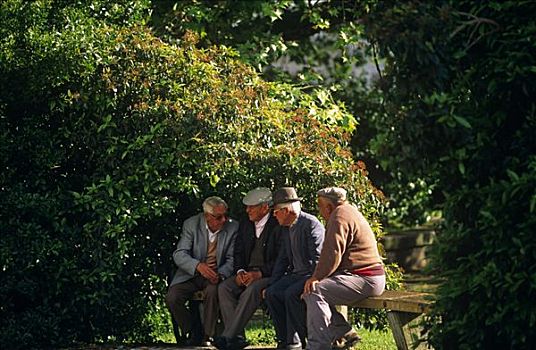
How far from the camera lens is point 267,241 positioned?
37.8ft

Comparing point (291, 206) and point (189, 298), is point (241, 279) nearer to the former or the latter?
point (189, 298)

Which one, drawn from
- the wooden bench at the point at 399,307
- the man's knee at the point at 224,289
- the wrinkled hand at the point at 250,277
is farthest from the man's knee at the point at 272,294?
the wooden bench at the point at 399,307

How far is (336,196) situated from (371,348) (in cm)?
208

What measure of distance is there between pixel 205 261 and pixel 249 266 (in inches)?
19.9

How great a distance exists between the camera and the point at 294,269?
1117cm

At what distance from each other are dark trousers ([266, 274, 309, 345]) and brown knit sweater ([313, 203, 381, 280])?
0.46 meters

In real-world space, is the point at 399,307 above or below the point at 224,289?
below

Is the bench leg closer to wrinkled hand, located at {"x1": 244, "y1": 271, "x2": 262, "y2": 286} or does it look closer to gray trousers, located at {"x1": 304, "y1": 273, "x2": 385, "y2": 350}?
gray trousers, located at {"x1": 304, "y1": 273, "x2": 385, "y2": 350}

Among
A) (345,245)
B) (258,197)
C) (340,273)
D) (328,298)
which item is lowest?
(328,298)

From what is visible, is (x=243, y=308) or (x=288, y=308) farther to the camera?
(x=243, y=308)

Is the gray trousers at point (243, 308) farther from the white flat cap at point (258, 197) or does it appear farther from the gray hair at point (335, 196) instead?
the gray hair at point (335, 196)

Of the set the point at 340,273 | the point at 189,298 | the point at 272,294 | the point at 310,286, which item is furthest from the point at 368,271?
the point at 189,298

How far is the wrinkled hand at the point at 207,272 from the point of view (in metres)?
11.6

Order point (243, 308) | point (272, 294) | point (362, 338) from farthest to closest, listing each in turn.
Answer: point (362, 338), point (243, 308), point (272, 294)
